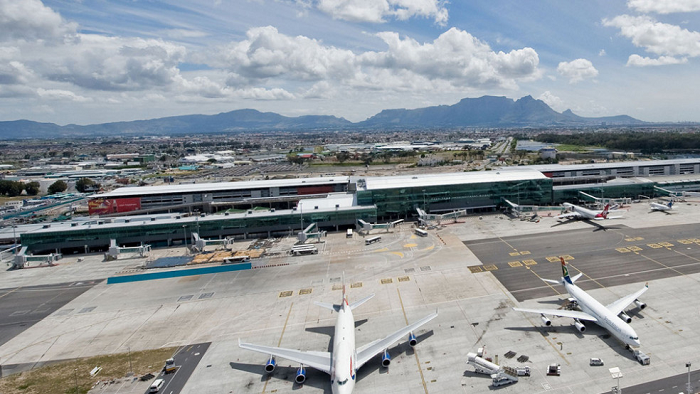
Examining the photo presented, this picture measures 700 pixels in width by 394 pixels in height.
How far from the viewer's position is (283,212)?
91.7m

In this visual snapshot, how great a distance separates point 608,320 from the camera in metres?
40.2

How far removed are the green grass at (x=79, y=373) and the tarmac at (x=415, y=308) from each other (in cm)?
213

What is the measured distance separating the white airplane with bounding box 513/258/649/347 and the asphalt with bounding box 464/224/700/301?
6.09m

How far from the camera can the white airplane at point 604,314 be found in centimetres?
3816

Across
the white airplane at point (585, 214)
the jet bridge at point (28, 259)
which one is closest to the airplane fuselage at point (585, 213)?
the white airplane at point (585, 214)

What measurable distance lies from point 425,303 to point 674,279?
36.1 meters

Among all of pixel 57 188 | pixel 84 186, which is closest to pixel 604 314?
pixel 84 186

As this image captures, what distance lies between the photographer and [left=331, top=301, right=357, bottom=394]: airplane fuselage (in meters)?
31.9

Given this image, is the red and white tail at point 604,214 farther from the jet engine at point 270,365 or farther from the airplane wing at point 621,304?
the jet engine at point 270,365

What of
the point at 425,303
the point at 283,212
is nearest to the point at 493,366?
the point at 425,303

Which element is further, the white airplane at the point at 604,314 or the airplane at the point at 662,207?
the airplane at the point at 662,207

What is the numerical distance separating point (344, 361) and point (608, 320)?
94.1 ft

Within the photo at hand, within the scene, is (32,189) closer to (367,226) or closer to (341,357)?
(367,226)

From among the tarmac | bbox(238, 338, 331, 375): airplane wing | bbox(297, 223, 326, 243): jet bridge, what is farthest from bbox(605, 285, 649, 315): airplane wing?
bbox(297, 223, 326, 243): jet bridge
